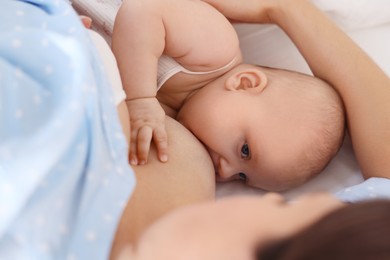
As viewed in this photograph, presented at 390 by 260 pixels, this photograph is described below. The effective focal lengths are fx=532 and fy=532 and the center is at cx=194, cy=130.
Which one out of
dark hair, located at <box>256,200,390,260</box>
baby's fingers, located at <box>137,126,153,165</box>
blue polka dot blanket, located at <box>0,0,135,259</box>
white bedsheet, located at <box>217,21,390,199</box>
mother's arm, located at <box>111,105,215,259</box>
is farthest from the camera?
white bedsheet, located at <box>217,21,390,199</box>

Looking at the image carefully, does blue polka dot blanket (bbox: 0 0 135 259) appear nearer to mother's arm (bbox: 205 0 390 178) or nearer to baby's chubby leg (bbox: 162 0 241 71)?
baby's chubby leg (bbox: 162 0 241 71)

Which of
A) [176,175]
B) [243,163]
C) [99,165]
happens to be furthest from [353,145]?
[99,165]

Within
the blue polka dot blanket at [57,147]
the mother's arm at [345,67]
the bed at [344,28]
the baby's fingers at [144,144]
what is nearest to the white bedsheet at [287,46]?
the bed at [344,28]

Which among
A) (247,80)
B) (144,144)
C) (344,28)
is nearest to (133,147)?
(144,144)

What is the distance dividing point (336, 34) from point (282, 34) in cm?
22

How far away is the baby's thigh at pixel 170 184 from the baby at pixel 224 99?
0.12 feet

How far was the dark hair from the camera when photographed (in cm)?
42

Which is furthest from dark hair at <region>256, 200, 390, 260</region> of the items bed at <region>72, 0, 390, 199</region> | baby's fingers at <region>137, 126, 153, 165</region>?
bed at <region>72, 0, 390, 199</region>

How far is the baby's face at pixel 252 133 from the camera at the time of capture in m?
0.98

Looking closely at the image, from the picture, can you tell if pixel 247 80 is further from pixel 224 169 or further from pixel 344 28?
pixel 344 28

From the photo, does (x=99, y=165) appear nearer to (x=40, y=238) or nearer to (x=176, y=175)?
(x=40, y=238)

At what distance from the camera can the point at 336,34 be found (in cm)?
109

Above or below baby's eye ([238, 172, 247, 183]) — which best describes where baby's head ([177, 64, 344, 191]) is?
above

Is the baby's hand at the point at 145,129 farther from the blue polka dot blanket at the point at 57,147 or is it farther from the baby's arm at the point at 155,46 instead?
the blue polka dot blanket at the point at 57,147
